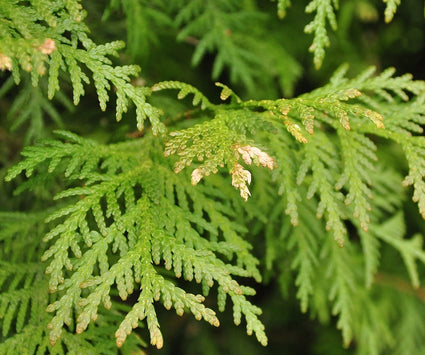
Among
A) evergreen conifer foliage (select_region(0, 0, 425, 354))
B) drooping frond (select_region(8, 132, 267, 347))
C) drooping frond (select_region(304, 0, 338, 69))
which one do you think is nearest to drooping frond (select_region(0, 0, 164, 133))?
evergreen conifer foliage (select_region(0, 0, 425, 354))

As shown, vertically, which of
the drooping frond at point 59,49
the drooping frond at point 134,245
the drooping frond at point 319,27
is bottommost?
the drooping frond at point 134,245

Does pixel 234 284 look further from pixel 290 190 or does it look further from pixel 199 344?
pixel 199 344

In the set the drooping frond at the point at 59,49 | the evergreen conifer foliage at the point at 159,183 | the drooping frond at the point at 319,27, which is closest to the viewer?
the drooping frond at the point at 59,49

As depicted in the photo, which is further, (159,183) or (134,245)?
(159,183)

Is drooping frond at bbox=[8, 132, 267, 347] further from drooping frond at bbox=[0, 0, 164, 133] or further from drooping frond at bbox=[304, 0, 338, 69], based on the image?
drooping frond at bbox=[304, 0, 338, 69]

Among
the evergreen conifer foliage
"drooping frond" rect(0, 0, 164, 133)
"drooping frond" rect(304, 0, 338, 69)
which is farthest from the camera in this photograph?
"drooping frond" rect(304, 0, 338, 69)

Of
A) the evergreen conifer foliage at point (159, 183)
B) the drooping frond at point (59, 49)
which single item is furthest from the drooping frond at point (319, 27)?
the drooping frond at point (59, 49)

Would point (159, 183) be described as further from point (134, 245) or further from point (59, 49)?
point (59, 49)

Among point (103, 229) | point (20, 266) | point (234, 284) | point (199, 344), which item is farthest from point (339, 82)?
point (199, 344)

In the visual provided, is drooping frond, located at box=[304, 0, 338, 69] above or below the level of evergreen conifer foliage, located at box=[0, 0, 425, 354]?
above

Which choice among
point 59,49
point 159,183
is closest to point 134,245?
point 159,183

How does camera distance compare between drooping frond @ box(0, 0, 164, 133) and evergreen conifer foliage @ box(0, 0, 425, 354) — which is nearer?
drooping frond @ box(0, 0, 164, 133)

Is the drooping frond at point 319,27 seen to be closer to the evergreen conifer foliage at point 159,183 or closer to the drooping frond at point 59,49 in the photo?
the evergreen conifer foliage at point 159,183

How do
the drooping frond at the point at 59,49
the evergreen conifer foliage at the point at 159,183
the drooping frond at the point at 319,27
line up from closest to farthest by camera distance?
the drooping frond at the point at 59,49, the evergreen conifer foliage at the point at 159,183, the drooping frond at the point at 319,27
